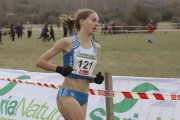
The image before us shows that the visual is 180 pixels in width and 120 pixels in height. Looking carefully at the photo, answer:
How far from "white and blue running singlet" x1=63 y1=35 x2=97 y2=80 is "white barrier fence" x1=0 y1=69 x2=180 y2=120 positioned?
1727 mm

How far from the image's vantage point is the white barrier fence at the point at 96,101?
23.8 ft

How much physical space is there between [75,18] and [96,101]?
8.16 feet

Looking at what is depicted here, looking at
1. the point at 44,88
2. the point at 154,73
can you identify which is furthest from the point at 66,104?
the point at 154,73

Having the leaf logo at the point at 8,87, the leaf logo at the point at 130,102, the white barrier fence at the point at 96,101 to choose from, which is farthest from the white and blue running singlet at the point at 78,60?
the leaf logo at the point at 8,87

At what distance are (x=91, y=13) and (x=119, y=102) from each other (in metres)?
2.35

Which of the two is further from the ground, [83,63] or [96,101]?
[83,63]

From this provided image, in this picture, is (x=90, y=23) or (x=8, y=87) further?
(x=8, y=87)

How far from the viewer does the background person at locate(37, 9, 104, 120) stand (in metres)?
5.56

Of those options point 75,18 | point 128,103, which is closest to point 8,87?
point 128,103

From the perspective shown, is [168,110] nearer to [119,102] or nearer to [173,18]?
[119,102]

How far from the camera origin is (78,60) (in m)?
5.66

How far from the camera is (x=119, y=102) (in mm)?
7719

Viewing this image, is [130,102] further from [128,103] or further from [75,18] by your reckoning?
[75,18]

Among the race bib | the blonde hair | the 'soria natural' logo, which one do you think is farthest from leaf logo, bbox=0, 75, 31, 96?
the race bib
